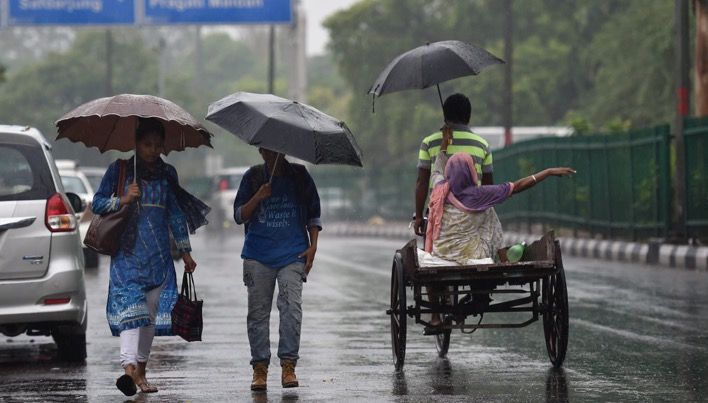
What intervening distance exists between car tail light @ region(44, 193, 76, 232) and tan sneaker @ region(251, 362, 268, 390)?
6.82ft

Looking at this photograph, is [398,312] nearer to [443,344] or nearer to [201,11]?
[443,344]

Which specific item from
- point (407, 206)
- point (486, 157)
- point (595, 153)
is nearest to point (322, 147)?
point (486, 157)

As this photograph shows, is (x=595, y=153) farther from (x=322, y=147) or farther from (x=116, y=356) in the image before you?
(x=322, y=147)

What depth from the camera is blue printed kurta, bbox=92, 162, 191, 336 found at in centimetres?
852

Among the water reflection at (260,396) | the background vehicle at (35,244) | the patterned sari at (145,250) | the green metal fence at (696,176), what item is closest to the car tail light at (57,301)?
the background vehicle at (35,244)

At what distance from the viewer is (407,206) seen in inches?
1772

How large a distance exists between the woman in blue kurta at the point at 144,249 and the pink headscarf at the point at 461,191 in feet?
5.15

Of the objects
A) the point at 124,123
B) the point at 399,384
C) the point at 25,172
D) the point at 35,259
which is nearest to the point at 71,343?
the point at 35,259

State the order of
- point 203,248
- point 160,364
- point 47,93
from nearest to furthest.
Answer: point 160,364
point 203,248
point 47,93

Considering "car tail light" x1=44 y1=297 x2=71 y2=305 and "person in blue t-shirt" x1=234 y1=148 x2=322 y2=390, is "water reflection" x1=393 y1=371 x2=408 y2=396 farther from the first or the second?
"car tail light" x1=44 y1=297 x2=71 y2=305

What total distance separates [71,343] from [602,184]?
1706cm

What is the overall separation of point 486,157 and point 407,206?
35.3 metres

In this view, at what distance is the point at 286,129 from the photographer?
27.7ft

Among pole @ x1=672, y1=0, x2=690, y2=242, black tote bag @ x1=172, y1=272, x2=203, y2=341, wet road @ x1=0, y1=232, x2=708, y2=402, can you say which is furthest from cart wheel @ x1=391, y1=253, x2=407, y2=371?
pole @ x1=672, y1=0, x2=690, y2=242
